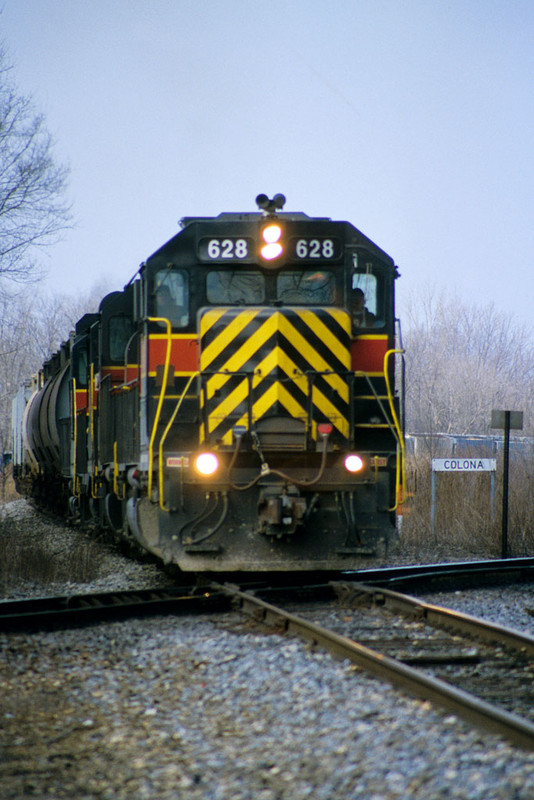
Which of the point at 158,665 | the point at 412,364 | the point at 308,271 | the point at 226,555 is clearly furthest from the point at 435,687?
the point at 412,364

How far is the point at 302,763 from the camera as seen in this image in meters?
3.31

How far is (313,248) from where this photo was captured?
25.9ft

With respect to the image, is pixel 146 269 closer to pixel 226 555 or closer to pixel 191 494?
pixel 191 494

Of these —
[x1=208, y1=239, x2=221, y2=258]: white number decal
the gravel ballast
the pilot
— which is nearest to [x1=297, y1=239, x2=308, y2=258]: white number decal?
the pilot

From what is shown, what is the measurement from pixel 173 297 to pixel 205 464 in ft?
4.97

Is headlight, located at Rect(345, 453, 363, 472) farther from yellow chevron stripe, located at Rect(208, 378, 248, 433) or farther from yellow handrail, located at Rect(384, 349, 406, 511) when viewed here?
yellow chevron stripe, located at Rect(208, 378, 248, 433)

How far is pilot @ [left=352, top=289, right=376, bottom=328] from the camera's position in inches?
317

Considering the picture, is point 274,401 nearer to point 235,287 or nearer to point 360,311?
point 235,287

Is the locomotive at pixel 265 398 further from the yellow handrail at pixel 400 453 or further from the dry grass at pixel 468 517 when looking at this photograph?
the dry grass at pixel 468 517

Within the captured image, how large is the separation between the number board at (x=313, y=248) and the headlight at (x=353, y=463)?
68.1 inches

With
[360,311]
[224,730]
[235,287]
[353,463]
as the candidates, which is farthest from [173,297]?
[224,730]

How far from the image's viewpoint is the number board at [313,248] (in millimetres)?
7867

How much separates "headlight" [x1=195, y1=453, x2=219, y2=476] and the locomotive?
11mm

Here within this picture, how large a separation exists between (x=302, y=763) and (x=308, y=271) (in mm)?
5290
